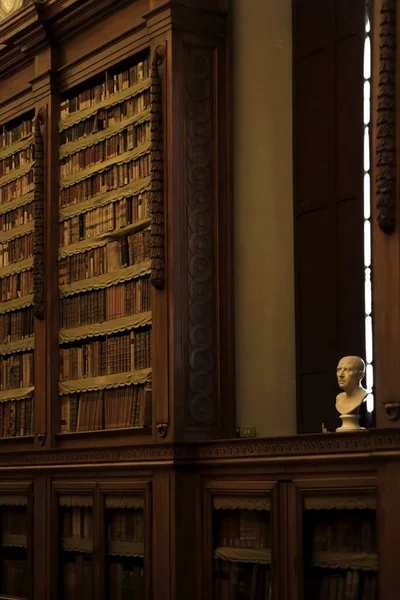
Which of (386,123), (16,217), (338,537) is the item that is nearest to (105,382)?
(16,217)

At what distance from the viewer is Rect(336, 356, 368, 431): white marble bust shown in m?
5.04

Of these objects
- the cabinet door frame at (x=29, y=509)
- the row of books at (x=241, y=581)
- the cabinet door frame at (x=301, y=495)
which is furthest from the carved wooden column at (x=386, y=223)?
the cabinet door frame at (x=29, y=509)

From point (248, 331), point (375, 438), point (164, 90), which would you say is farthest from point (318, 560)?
point (164, 90)

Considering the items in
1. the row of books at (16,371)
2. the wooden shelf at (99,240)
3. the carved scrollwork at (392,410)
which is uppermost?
the wooden shelf at (99,240)

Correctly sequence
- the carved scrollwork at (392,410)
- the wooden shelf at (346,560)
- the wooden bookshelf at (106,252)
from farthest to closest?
the wooden bookshelf at (106,252) < the wooden shelf at (346,560) < the carved scrollwork at (392,410)

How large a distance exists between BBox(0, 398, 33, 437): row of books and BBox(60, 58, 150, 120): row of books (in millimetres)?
1703

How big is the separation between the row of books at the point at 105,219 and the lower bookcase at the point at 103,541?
4.42 feet

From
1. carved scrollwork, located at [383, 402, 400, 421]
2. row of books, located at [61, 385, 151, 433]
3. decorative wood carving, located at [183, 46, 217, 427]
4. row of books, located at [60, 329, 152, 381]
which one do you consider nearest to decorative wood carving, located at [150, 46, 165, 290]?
decorative wood carving, located at [183, 46, 217, 427]

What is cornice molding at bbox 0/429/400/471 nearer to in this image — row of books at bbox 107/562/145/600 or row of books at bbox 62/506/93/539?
row of books at bbox 62/506/93/539

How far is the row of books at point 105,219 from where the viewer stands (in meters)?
6.43

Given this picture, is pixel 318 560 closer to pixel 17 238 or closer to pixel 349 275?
pixel 349 275

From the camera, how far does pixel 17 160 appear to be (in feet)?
25.3

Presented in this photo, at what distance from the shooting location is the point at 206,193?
242 inches

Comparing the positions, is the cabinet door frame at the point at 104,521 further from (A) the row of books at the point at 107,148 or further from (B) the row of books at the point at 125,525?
(A) the row of books at the point at 107,148
